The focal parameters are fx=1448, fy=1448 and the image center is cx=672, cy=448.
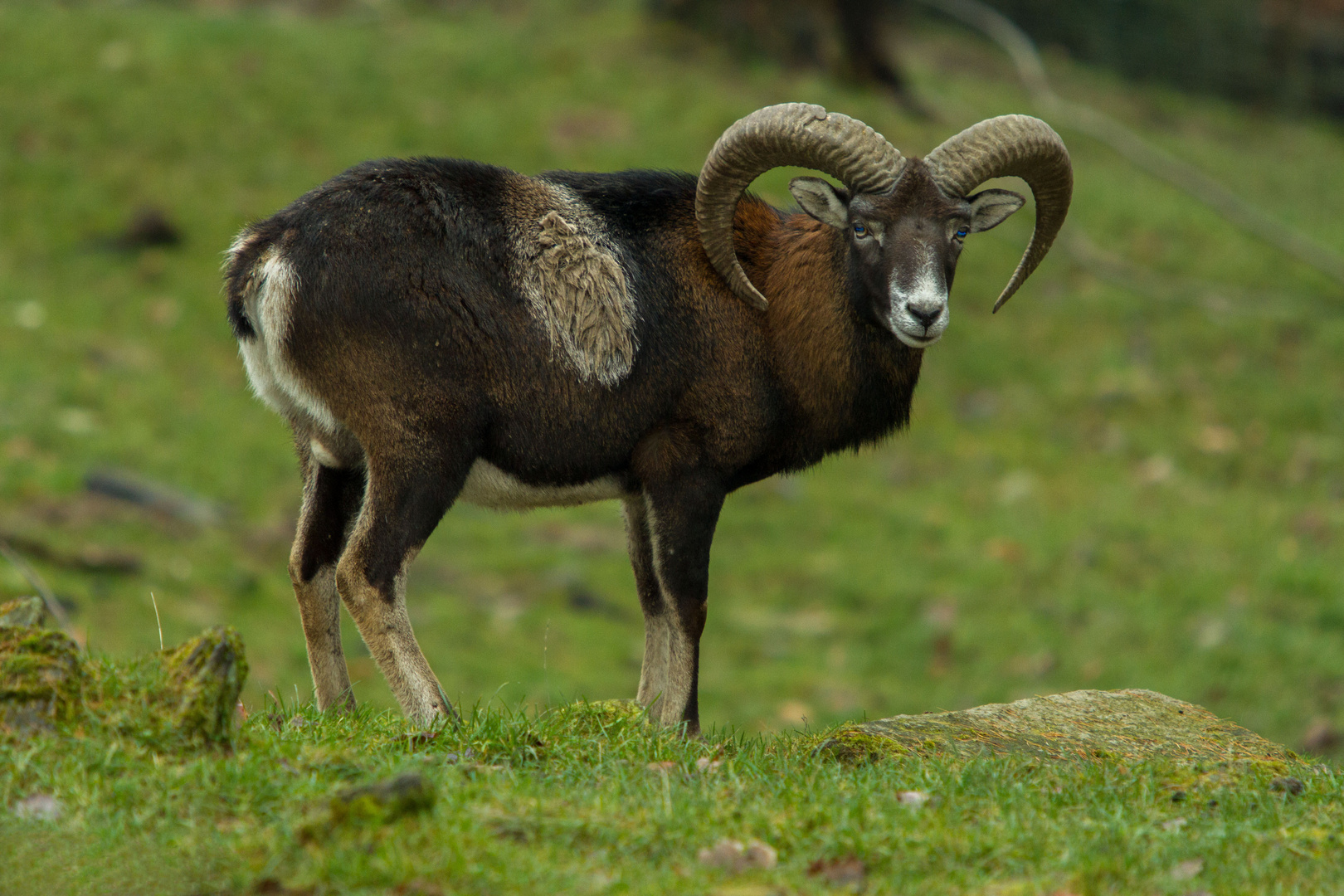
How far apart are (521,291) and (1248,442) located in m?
12.8

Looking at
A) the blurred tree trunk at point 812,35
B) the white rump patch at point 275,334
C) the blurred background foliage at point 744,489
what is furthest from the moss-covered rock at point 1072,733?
the blurred tree trunk at point 812,35

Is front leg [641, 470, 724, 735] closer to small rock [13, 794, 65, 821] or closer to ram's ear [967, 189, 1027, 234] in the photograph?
ram's ear [967, 189, 1027, 234]

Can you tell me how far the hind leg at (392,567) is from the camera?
6.78m

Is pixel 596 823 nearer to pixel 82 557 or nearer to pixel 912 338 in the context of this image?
pixel 912 338

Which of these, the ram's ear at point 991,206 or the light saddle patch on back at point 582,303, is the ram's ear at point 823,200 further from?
the light saddle patch on back at point 582,303

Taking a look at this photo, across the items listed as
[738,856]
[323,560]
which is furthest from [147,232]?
[738,856]

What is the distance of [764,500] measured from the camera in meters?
16.8

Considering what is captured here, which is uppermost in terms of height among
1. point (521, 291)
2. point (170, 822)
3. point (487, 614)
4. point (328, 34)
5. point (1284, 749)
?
point (328, 34)

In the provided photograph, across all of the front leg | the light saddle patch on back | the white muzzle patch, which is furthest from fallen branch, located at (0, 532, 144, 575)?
the white muzzle patch

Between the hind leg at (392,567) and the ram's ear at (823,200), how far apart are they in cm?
244

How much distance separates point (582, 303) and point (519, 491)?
3.30 ft

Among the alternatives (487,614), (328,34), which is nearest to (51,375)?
(487,614)

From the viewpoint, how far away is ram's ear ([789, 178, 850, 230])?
7648mm

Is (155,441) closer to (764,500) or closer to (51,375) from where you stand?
(51,375)
